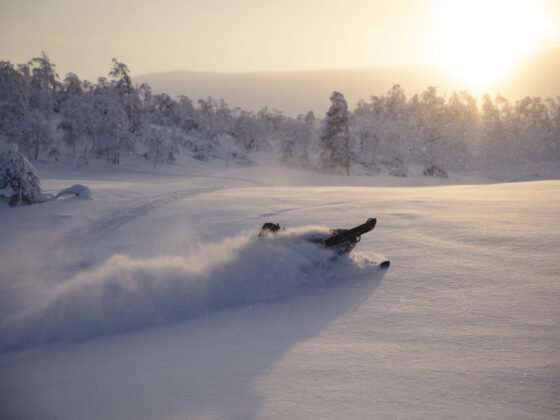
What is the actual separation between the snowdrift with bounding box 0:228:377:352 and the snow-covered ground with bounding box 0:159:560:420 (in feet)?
0.06

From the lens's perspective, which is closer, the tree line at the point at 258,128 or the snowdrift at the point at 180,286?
the snowdrift at the point at 180,286

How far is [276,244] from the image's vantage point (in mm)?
4938

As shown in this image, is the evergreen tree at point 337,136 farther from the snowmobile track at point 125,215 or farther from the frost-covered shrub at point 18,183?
the frost-covered shrub at point 18,183

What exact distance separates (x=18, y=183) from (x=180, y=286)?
10.9 metres

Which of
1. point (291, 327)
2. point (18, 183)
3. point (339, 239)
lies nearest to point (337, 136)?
point (18, 183)

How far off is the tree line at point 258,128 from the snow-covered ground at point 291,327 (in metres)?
44.2

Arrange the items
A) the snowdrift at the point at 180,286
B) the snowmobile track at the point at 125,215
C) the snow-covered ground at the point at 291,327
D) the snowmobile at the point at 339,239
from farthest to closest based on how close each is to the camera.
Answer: the snowmobile track at the point at 125,215, the snowmobile at the point at 339,239, the snowdrift at the point at 180,286, the snow-covered ground at the point at 291,327

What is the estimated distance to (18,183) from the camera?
11734 mm

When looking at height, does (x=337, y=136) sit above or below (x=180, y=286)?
above

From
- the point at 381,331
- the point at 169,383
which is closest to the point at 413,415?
the point at 381,331

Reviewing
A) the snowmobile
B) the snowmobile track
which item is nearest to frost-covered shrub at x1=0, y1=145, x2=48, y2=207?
the snowmobile track

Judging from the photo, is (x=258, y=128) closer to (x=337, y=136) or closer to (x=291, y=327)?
(x=337, y=136)

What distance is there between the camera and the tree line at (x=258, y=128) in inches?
1950

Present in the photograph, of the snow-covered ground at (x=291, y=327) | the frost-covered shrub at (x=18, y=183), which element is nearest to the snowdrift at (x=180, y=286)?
the snow-covered ground at (x=291, y=327)
